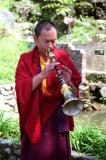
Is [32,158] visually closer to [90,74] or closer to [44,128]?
[44,128]

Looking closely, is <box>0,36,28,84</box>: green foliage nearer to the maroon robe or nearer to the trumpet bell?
the maroon robe

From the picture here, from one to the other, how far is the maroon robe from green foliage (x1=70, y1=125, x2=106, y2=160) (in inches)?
42.3

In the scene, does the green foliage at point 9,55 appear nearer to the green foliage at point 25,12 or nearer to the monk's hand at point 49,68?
the green foliage at point 25,12

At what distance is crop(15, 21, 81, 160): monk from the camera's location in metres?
3.72

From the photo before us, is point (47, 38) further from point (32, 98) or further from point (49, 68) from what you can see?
point (32, 98)

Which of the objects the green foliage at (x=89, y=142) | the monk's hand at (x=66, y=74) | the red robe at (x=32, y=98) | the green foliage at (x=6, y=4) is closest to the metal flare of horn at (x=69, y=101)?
the monk's hand at (x=66, y=74)

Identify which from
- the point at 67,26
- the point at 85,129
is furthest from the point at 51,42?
the point at 67,26

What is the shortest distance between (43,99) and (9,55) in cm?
771

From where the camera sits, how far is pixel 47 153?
3.87 metres

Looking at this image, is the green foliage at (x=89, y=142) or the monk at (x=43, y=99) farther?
the green foliage at (x=89, y=142)

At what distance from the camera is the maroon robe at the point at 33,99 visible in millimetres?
3760

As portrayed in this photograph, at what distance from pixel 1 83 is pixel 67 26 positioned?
25.1 ft

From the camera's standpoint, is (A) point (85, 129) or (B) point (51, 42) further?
(A) point (85, 129)

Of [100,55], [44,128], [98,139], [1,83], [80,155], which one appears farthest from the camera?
[100,55]
